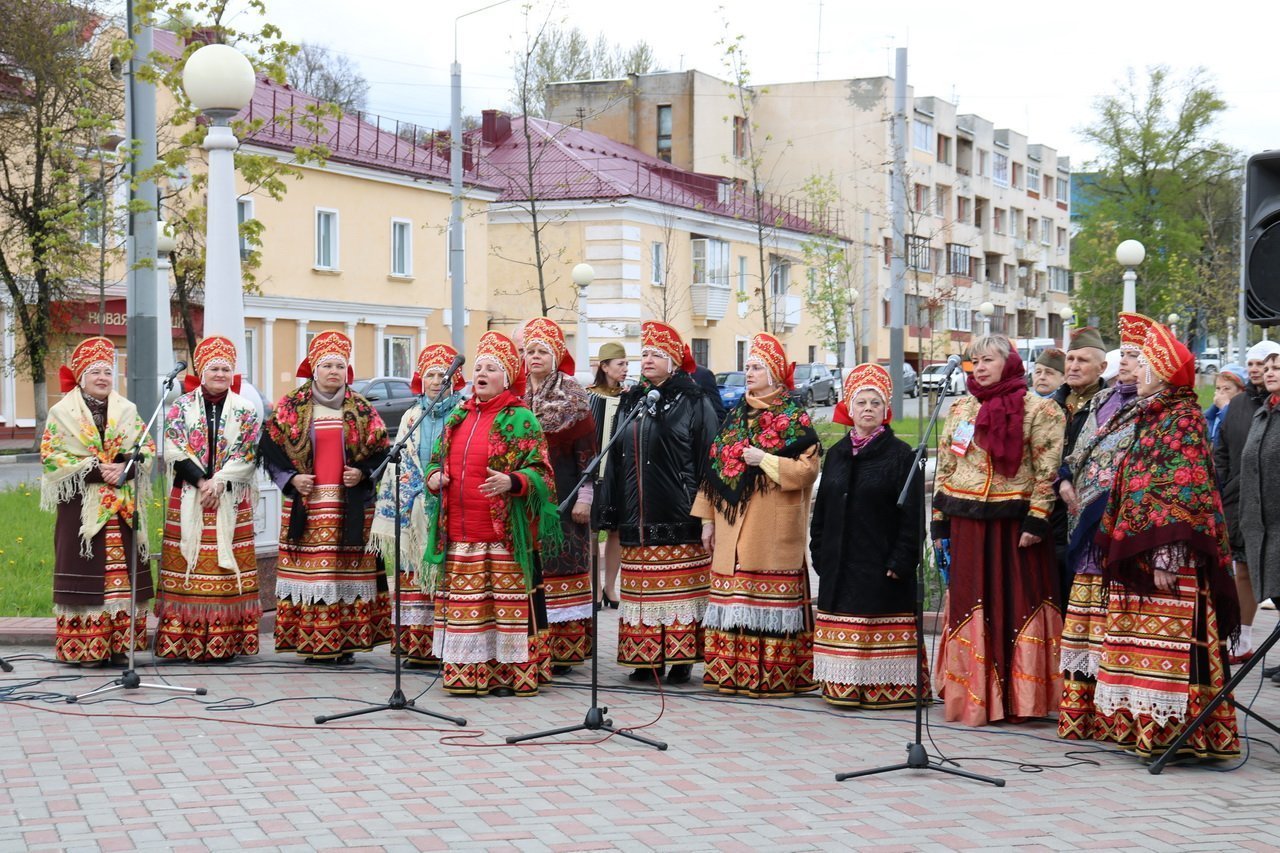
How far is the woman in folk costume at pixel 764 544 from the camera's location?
27.1 ft

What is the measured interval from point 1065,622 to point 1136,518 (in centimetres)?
85

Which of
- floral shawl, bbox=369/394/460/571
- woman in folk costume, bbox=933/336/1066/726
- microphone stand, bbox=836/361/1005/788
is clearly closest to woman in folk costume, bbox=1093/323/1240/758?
woman in folk costume, bbox=933/336/1066/726

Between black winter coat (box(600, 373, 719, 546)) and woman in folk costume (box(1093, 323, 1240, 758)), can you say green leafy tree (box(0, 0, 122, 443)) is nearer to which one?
black winter coat (box(600, 373, 719, 546))

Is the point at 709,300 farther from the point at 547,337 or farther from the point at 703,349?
the point at 547,337

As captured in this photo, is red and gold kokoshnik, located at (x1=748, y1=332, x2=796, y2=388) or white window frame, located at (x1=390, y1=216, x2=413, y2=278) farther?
white window frame, located at (x1=390, y1=216, x2=413, y2=278)

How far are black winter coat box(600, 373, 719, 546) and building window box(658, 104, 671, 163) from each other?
46304mm

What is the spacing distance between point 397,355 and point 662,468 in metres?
30.5

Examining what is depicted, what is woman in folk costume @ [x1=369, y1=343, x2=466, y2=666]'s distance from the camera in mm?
9008

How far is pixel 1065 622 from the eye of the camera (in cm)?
738

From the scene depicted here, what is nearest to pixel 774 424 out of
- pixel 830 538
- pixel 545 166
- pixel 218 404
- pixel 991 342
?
pixel 830 538

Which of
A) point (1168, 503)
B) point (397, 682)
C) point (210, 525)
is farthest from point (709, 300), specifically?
point (1168, 503)

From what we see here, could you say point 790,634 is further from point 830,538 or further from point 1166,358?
point 1166,358

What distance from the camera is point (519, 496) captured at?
8.27 m

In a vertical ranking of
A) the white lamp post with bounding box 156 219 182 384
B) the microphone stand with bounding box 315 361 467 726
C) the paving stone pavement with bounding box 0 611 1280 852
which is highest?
the white lamp post with bounding box 156 219 182 384
